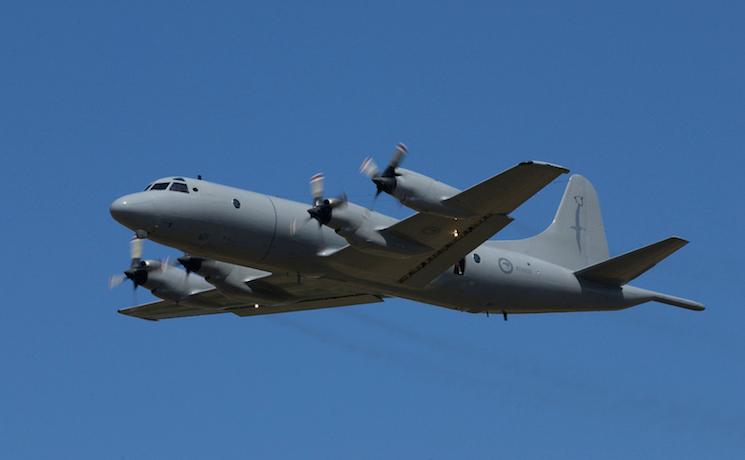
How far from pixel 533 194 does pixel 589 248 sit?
8.89m

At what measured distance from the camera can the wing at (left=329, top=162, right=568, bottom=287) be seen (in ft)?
101

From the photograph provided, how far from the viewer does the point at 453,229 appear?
3291cm

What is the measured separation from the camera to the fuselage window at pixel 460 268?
3478 cm

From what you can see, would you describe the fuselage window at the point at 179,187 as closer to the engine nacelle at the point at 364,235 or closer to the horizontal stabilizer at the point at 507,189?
the engine nacelle at the point at 364,235

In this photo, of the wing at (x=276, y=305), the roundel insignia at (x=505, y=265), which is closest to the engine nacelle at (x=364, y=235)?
the wing at (x=276, y=305)

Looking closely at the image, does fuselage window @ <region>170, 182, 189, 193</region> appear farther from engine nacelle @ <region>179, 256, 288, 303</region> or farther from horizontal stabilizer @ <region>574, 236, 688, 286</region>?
horizontal stabilizer @ <region>574, 236, 688, 286</region>

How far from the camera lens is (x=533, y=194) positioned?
31.5 meters

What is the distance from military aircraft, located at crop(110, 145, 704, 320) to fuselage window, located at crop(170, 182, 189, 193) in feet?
0.08

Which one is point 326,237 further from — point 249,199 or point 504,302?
point 504,302

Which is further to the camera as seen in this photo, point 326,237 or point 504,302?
point 504,302

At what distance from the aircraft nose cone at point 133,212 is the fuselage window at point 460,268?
856 cm

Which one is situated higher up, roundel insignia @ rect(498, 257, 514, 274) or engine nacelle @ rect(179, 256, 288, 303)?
roundel insignia @ rect(498, 257, 514, 274)

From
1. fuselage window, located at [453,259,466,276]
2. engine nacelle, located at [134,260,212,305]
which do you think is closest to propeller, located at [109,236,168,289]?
engine nacelle, located at [134,260,212,305]

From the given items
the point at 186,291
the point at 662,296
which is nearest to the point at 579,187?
the point at 662,296
